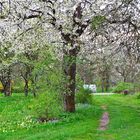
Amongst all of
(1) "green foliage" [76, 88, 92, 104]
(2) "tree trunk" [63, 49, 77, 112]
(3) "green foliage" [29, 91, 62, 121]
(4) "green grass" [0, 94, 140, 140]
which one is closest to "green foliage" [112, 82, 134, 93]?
(1) "green foliage" [76, 88, 92, 104]

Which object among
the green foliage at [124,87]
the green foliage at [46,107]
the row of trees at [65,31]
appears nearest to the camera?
the green foliage at [46,107]

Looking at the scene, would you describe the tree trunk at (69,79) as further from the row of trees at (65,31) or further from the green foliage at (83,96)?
the green foliage at (83,96)

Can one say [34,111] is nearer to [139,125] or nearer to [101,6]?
[139,125]

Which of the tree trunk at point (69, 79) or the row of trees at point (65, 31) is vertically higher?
the row of trees at point (65, 31)

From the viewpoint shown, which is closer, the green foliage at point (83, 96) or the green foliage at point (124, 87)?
the green foliage at point (83, 96)

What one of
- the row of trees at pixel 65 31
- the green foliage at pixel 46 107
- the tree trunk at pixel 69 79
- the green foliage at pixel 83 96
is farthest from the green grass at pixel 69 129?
the green foliage at pixel 83 96

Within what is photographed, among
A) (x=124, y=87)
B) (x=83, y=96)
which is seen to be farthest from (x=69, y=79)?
(x=124, y=87)

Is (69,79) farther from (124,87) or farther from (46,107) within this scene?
(124,87)

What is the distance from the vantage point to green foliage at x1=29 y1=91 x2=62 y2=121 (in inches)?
875

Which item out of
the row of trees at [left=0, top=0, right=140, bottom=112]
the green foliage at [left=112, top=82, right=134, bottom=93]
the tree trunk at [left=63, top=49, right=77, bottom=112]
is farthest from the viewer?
the green foliage at [left=112, top=82, right=134, bottom=93]

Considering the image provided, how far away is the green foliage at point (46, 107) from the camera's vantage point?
72.9 ft

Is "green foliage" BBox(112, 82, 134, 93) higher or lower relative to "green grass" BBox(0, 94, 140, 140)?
higher

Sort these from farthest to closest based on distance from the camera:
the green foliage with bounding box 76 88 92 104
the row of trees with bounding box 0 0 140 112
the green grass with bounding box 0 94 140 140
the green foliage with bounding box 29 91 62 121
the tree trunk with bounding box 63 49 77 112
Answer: the green foliage with bounding box 76 88 92 104 < the tree trunk with bounding box 63 49 77 112 < the row of trees with bounding box 0 0 140 112 < the green foliage with bounding box 29 91 62 121 < the green grass with bounding box 0 94 140 140

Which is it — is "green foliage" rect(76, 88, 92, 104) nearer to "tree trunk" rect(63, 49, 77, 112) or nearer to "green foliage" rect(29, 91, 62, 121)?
"tree trunk" rect(63, 49, 77, 112)
